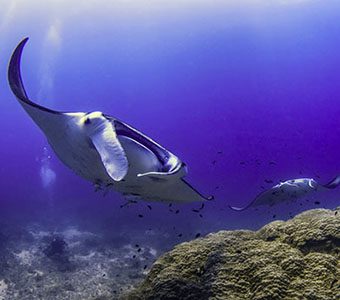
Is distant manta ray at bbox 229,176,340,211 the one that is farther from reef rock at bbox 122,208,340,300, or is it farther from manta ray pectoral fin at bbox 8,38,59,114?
manta ray pectoral fin at bbox 8,38,59,114

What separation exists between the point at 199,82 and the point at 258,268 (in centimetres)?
6930

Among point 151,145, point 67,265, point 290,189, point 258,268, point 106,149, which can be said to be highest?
point 106,149

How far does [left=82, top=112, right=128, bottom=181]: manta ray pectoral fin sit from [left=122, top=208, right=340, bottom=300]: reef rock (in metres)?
1.90

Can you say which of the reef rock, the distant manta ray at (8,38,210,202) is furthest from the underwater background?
the distant manta ray at (8,38,210,202)

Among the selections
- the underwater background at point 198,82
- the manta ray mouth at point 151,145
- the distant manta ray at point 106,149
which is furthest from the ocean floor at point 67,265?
the underwater background at point 198,82

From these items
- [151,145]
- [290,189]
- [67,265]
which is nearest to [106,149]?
[151,145]

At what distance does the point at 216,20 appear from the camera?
5766cm

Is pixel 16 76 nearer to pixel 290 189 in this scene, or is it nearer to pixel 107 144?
Answer: pixel 107 144

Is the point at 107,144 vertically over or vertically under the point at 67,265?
over

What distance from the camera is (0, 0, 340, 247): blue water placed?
5284 cm

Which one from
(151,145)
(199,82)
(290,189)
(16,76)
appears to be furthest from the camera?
(199,82)

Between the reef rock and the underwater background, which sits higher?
the reef rock

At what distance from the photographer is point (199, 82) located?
71.9 metres

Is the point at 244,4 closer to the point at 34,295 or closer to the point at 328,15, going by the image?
the point at 328,15
